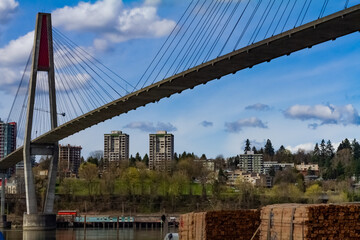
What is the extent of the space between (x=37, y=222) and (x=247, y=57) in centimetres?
4610

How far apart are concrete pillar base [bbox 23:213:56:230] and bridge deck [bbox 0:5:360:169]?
63.0 feet

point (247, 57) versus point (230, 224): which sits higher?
point (247, 57)

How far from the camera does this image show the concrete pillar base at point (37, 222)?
77.2 m

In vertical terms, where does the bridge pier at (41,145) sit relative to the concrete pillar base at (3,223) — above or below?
above

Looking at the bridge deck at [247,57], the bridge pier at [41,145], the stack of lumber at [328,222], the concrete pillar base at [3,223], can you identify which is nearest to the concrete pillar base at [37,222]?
the bridge pier at [41,145]

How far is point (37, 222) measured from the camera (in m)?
77.9

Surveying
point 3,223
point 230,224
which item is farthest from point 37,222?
point 230,224

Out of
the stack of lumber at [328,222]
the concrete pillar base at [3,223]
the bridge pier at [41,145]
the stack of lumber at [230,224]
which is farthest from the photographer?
the concrete pillar base at [3,223]

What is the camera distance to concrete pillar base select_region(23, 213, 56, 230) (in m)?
77.2

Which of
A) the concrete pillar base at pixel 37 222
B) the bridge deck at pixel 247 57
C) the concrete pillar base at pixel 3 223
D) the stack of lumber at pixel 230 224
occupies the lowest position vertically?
the concrete pillar base at pixel 3 223

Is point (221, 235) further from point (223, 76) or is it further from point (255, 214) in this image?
point (223, 76)

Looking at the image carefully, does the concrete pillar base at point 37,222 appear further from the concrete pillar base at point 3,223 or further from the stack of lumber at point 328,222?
the stack of lumber at point 328,222

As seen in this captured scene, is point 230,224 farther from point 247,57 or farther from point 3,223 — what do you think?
point 3,223

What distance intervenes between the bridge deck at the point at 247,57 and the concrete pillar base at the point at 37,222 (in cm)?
1921
